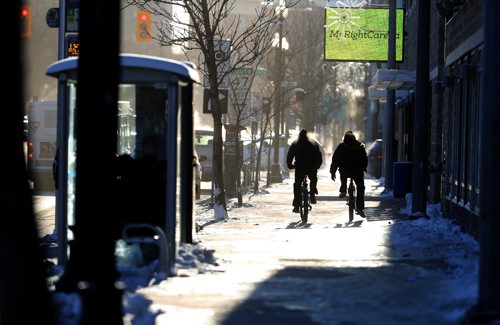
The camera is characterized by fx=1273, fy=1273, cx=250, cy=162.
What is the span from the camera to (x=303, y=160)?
22.4 m

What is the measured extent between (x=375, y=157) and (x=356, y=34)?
21.0 feet

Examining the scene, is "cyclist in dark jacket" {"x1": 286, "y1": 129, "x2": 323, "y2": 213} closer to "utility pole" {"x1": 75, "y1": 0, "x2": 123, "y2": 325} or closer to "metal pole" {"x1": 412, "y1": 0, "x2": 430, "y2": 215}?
"metal pole" {"x1": 412, "y1": 0, "x2": 430, "y2": 215}

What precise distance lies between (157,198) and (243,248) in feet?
9.83

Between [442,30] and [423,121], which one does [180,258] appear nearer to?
[423,121]

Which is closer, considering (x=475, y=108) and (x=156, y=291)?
(x=156, y=291)

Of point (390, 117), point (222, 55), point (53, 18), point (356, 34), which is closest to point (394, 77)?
point (390, 117)

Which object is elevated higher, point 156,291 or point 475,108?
point 475,108

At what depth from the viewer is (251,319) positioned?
9.23 meters

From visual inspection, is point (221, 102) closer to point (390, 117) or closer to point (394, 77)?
point (394, 77)

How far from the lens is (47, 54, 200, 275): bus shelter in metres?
12.1
